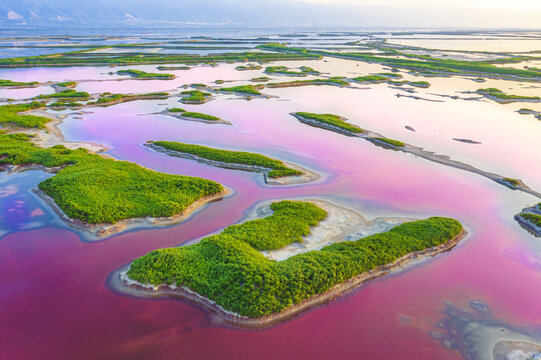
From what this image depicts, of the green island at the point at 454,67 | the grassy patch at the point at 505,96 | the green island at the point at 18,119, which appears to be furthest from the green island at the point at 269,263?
the green island at the point at 454,67

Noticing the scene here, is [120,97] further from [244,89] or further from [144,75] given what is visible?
[144,75]

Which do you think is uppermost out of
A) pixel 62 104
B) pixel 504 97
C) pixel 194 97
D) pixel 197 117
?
pixel 504 97

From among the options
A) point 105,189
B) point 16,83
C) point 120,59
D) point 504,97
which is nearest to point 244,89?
point 16,83

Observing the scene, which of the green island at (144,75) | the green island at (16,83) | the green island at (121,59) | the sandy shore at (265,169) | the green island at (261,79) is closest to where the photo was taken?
the sandy shore at (265,169)

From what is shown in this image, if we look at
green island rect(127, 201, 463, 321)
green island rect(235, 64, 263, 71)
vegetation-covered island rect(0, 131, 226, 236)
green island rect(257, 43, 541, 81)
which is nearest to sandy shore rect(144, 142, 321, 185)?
vegetation-covered island rect(0, 131, 226, 236)

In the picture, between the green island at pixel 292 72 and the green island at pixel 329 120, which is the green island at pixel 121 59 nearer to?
the green island at pixel 292 72

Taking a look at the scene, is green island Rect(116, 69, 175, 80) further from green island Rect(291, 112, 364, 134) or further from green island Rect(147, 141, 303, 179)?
green island Rect(147, 141, 303, 179)
